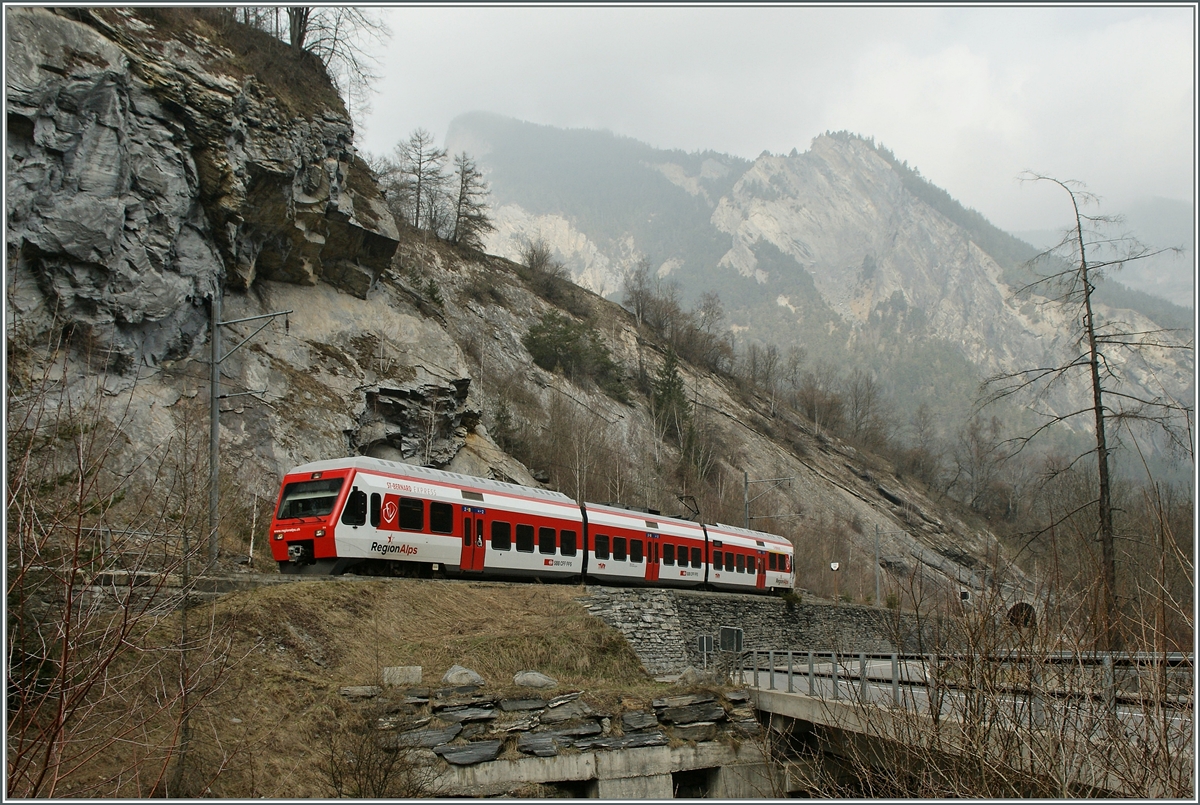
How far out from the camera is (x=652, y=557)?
85.8ft

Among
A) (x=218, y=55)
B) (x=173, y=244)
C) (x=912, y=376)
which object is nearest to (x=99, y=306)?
(x=173, y=244)

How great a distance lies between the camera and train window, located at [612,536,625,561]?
24609 mm

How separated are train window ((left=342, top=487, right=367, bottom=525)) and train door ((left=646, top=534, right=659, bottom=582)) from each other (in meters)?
10.9

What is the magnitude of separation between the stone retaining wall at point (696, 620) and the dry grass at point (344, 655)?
31.2 inches

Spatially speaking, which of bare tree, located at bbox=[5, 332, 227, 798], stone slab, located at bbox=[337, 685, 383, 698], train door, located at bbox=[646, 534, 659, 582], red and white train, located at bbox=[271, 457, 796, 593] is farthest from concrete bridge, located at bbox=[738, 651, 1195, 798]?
train door, located at bbox=[646, 534, 659, 582]

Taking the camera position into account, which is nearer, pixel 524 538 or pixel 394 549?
pixel 394 549

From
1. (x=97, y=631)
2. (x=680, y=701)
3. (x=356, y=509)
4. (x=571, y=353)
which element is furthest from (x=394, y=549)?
(x=571, y=353)

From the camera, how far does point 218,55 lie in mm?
30203

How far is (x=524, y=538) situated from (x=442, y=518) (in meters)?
2.98

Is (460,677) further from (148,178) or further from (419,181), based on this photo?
(419,181)

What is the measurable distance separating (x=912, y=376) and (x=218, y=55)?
16697cm

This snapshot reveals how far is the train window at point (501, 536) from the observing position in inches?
812

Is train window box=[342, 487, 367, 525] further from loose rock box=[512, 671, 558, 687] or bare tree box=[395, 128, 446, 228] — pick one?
bare tree box=[395, 128, 446, 228]

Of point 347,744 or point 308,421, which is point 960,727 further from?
point 308,421
